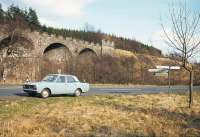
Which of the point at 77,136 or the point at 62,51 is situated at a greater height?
the point at 62,51

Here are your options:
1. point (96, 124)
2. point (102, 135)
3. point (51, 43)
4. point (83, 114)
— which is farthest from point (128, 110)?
point (51, 43)

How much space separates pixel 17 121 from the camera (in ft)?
44.2

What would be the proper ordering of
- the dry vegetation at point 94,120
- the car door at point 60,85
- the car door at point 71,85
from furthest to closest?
the car door at point 71,85
the car door at point 60,85
the dry vegetation at point 94,120

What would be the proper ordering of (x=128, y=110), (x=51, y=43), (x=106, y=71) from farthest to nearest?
(x=51, y=43)
(x=106, y=71)
(x=128, y=110)

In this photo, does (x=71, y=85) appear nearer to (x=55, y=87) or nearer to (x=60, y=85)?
(x=60, y=85)

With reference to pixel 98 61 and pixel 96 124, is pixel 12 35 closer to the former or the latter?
pixel 98 61

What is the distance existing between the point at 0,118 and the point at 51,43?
48.5 metres

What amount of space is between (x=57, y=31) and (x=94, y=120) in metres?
110

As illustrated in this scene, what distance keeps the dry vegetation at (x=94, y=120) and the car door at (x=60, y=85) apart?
4379 mm

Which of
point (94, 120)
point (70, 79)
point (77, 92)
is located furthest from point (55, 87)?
point (94, 120)

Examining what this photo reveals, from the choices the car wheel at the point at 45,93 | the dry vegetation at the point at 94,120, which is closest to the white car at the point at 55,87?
the car wheel at the point at 45,93

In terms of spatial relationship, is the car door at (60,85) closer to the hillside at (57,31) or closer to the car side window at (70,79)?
the car side window at (70,79)

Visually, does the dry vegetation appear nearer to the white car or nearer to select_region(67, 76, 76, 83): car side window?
the white car

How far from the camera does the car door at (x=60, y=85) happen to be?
23891mm
